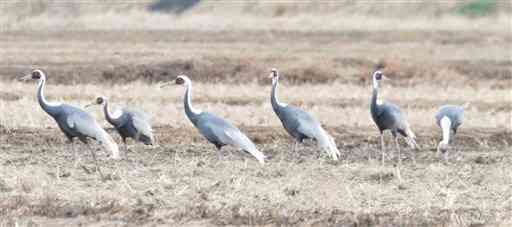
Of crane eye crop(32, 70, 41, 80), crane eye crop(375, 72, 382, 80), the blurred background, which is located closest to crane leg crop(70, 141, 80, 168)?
crane eye crop(32, 70, 41, 80)

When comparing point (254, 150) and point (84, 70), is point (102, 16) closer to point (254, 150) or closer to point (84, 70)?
point (84, 70)

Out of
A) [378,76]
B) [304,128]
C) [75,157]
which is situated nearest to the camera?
[75,157]

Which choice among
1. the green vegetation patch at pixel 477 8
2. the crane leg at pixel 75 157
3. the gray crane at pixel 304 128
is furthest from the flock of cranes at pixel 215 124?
the green vegetation patch at pixel 477 8

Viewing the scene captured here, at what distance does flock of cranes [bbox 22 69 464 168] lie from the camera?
13930 millimetres

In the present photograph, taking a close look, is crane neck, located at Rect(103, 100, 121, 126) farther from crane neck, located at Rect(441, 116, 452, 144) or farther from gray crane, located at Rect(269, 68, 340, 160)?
crane neck, located at Rect(441, 116, 452, 144)

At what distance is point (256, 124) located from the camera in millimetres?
17578

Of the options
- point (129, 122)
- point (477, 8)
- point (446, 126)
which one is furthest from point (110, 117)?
point (477, 8)

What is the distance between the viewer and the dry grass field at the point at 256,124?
36.9 feet

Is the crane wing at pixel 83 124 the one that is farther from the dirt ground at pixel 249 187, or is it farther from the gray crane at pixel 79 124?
the dirt ground at pixel 249 187

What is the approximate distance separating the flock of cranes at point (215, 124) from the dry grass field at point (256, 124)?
0.69 ft

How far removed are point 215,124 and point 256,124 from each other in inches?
139

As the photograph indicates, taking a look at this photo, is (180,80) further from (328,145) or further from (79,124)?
(328,145)

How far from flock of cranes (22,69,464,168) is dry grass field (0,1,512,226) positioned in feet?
0.69

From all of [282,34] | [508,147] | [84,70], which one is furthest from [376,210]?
[282,34]
